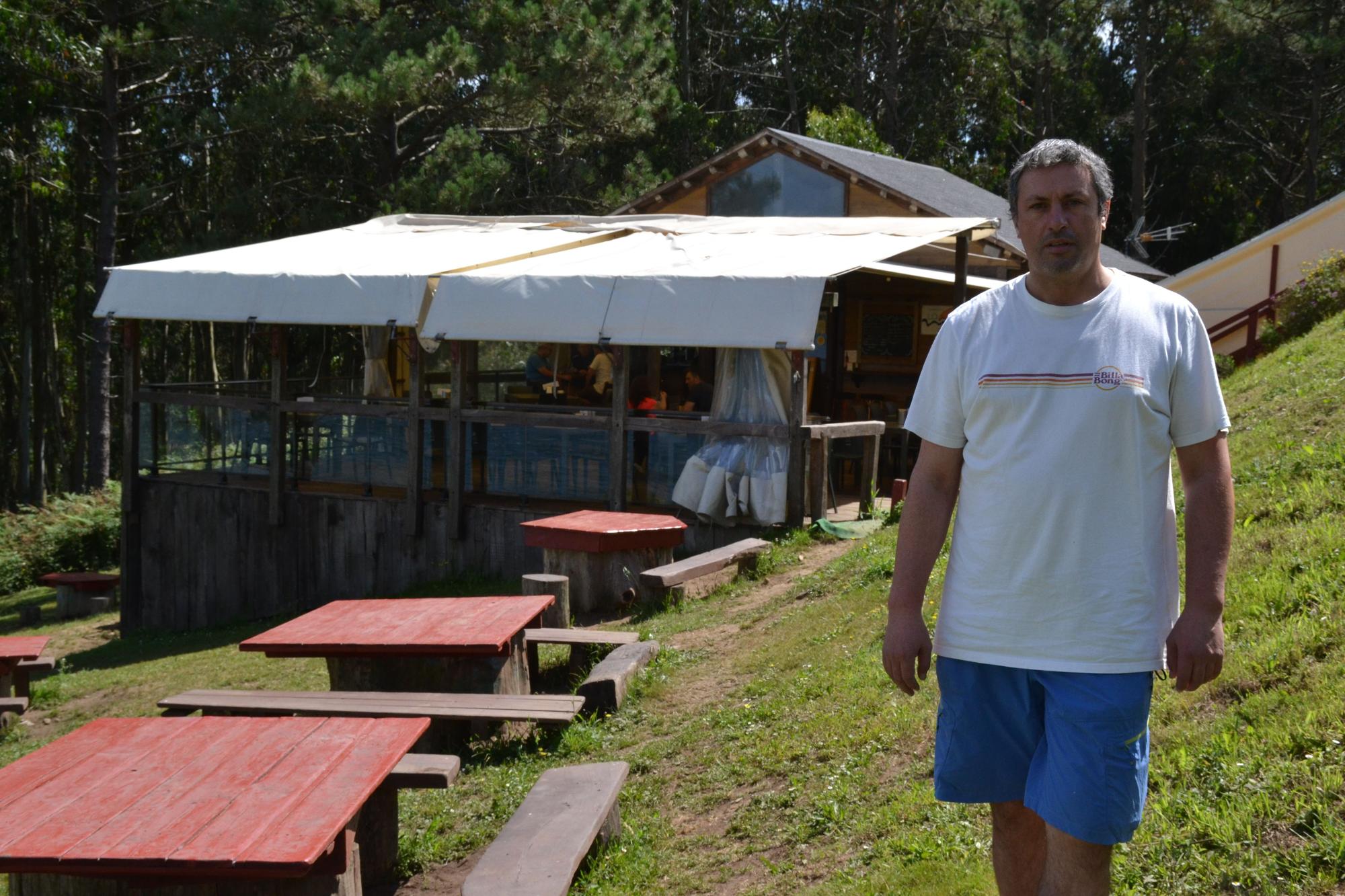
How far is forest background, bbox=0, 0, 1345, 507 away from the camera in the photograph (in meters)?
22.7

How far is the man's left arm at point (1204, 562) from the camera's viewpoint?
9.31ft

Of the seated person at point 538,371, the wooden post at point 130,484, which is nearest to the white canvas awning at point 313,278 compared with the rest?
the wooden post at point 130,484

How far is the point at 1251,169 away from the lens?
38625 mm

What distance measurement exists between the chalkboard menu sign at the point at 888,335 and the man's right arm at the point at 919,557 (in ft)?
52.1

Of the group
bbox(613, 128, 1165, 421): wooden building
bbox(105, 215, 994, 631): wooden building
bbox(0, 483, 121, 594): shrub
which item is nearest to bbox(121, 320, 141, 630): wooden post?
bbox(105, 215, 994, 631): wooden building

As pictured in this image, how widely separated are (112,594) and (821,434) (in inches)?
472

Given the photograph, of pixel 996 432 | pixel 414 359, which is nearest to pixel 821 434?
pixel 414 359

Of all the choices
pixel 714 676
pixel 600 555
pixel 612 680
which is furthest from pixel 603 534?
pixel 612 680

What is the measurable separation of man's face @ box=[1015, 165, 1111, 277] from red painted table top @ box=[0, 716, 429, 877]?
2273 millimetres

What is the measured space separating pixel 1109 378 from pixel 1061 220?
0.38 meters

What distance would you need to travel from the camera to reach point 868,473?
12.9 m

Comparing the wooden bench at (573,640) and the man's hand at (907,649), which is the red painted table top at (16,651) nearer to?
the wooden bench at (573,640)

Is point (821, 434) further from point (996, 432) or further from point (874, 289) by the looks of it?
point (996, 432)

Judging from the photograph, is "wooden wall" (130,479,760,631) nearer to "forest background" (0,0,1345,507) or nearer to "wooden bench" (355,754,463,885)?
"wooden bench" (355,754,463,885)
